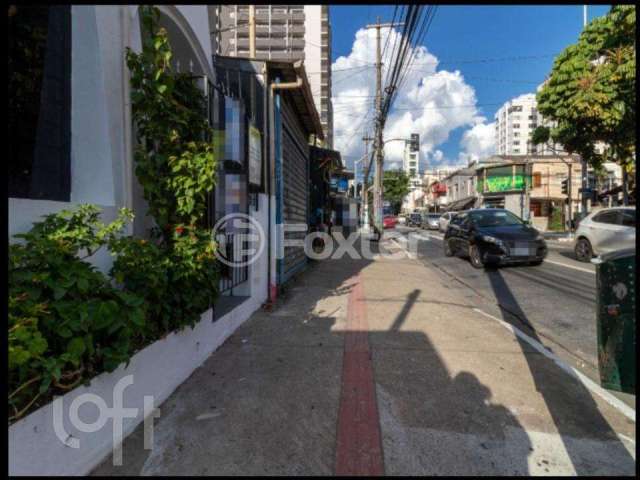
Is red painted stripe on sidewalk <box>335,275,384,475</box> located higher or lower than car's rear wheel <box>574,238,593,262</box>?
lower

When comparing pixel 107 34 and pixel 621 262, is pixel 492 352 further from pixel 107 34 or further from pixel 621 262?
pixel 107 34

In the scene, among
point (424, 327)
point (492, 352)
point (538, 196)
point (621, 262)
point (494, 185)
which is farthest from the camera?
point (494, 185)

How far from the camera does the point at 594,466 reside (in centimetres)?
222

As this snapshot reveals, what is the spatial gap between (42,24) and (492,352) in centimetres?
505

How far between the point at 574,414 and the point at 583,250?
9675 millimetres

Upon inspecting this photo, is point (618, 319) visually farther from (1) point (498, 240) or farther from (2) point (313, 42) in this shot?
(2) point (313, 42)

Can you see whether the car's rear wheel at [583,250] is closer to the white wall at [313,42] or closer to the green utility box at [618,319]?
the green utility box at [618,319]

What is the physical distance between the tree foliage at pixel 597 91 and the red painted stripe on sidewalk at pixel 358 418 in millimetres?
12062

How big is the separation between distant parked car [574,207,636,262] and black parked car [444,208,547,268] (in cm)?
146

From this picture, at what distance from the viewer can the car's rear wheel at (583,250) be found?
1035cm

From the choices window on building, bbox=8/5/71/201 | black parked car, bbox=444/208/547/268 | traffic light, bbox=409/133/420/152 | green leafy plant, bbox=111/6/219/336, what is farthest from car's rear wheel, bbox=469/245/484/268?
traffic light, bbox=409/133/420/152

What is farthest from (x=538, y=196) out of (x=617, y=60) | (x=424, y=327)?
(x=424, y=327)

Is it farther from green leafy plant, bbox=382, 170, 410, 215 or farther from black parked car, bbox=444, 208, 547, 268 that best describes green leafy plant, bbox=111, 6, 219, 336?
green leafy plant, bbox=382, 170, 410, 215

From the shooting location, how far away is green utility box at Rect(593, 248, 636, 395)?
1880 millimetres
